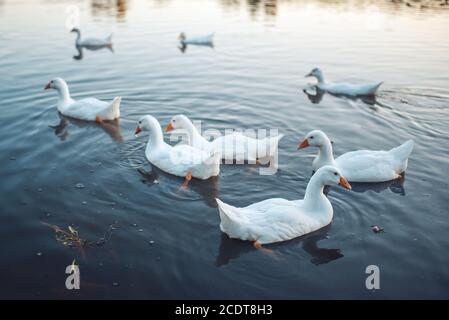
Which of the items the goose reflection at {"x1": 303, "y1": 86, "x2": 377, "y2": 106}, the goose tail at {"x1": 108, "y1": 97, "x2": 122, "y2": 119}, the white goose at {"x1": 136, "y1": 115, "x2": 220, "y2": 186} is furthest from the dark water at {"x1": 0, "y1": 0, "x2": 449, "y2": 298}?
the goose tail at {"x1": 108, "y1": 97, "x2": 122, "y2": 119}

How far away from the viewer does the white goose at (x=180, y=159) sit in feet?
32.0

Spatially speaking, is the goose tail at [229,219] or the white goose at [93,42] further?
the white goose at [93,42]

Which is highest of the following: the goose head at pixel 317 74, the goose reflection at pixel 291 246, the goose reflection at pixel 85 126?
the goose head at pixel 317 74

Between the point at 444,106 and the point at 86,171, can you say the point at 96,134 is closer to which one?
the point at 86,171

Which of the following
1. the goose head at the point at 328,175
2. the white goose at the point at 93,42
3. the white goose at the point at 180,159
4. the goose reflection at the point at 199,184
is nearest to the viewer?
the goose head at the point at 328,175

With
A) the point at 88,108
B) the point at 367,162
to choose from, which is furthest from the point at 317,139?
the point at 88,108

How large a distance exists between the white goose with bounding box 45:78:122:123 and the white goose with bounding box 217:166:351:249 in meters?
6.64

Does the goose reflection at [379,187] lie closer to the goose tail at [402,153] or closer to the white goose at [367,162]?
the white goose at [367,162]

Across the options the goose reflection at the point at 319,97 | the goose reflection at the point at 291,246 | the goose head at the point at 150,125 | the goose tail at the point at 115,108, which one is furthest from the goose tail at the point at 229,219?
the goose reflection at the point at 319,97

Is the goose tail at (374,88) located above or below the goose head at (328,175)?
above

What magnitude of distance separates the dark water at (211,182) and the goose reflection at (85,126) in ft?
0.17

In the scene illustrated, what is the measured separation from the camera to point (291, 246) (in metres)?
7.70
